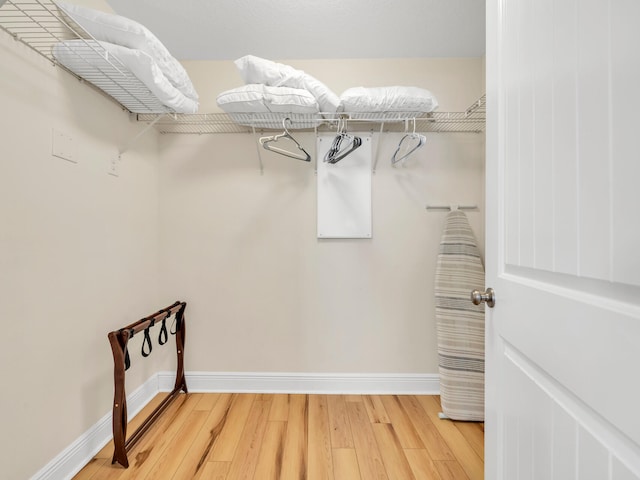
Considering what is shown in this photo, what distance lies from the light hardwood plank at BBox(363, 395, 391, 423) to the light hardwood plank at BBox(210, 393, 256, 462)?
0.75 meters

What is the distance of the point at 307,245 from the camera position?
2203 millimetres

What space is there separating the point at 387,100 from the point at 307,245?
1.04 meters

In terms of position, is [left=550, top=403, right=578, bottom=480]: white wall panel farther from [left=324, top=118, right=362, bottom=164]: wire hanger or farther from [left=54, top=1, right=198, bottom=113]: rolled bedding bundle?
[left=54, top=1, right=198, bottom=113]: rolled bedding bundle

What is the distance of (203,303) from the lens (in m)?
2.22

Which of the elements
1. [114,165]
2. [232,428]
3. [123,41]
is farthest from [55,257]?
[232,428]

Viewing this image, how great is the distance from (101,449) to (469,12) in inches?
119

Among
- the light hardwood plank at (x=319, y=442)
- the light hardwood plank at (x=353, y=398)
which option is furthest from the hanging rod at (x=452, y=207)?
the light hardwood plank at (x=319, y=442)

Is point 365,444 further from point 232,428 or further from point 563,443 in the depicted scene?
point 563,443

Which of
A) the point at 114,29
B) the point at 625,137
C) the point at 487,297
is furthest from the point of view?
the point at 114,29

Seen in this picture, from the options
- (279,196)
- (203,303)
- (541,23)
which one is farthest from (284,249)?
(541,23)

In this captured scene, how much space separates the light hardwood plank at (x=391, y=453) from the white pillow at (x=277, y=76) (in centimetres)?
188

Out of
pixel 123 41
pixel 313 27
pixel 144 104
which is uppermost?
pixel 313 27

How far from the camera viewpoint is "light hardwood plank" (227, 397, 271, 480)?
4.79 feet

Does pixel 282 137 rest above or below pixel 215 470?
Answer: above
